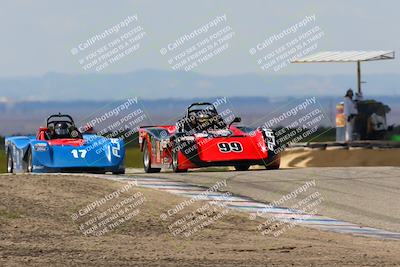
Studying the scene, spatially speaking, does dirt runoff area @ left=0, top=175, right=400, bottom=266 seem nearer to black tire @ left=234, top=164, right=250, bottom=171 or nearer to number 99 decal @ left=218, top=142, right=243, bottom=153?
number 99 decal @ left=218, top=142, right=243, bottom=153

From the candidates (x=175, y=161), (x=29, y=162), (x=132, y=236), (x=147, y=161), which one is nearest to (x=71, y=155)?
(x=29, y=162)

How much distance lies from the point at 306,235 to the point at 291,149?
16372mm

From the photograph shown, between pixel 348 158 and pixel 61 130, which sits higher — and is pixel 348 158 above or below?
below

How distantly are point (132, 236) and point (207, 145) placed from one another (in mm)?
9590

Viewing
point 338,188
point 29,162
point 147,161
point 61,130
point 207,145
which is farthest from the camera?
point 61,130

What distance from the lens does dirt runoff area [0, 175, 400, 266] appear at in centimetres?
1377

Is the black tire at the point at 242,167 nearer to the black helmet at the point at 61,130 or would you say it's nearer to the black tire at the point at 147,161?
the black tire at the point at 147,161

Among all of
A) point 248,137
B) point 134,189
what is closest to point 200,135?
point 248,137

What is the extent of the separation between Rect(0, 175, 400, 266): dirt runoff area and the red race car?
4.60m

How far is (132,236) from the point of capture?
53.1 feet

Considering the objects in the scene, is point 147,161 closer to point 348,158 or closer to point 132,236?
point 348,158

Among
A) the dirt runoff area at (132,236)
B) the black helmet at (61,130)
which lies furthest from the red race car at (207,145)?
the dirt runoff area at (132,236)

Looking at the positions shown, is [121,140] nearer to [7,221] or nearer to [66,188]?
[66,188]

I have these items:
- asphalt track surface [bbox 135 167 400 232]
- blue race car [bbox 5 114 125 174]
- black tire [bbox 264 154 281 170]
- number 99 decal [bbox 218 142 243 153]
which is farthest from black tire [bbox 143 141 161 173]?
asphalt track surface [bbox 135 167 400 232]
